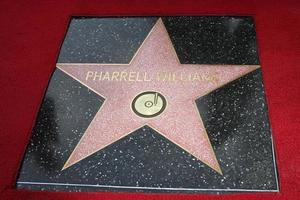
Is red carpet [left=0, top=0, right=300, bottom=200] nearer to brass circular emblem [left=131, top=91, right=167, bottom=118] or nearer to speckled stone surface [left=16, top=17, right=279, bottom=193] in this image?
speckled stone surface [left=16, top=17, right=279, bottom=193]

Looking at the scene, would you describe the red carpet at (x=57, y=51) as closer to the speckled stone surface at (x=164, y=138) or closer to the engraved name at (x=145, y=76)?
the speckled stone surface at (x=164, y=138)

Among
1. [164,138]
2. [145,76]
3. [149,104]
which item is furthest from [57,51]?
[164,138]

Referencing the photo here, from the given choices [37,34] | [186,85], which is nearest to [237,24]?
[186,85]

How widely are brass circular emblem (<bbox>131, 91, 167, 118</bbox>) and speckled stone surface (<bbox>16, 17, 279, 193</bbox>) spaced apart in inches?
3.3

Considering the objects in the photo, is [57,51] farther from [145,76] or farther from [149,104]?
[149,104]

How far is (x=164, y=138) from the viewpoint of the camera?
1598 millimetres

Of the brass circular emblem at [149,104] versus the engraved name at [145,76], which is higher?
the engraved name at [145,76]

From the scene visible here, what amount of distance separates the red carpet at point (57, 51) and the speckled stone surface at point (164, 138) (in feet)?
0.13

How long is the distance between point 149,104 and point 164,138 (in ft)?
0.65

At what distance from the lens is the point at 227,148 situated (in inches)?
60.7

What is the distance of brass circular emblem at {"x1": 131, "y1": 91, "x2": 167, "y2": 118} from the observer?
168 centimetres

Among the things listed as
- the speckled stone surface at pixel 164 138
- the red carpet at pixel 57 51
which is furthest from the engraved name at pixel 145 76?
the red carpet at pixel 57 51

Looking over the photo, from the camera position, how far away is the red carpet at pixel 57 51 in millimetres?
1490

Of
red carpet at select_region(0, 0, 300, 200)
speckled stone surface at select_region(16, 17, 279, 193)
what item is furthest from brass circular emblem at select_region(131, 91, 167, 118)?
red carpet at select_region(0, 0, 300, 200)
